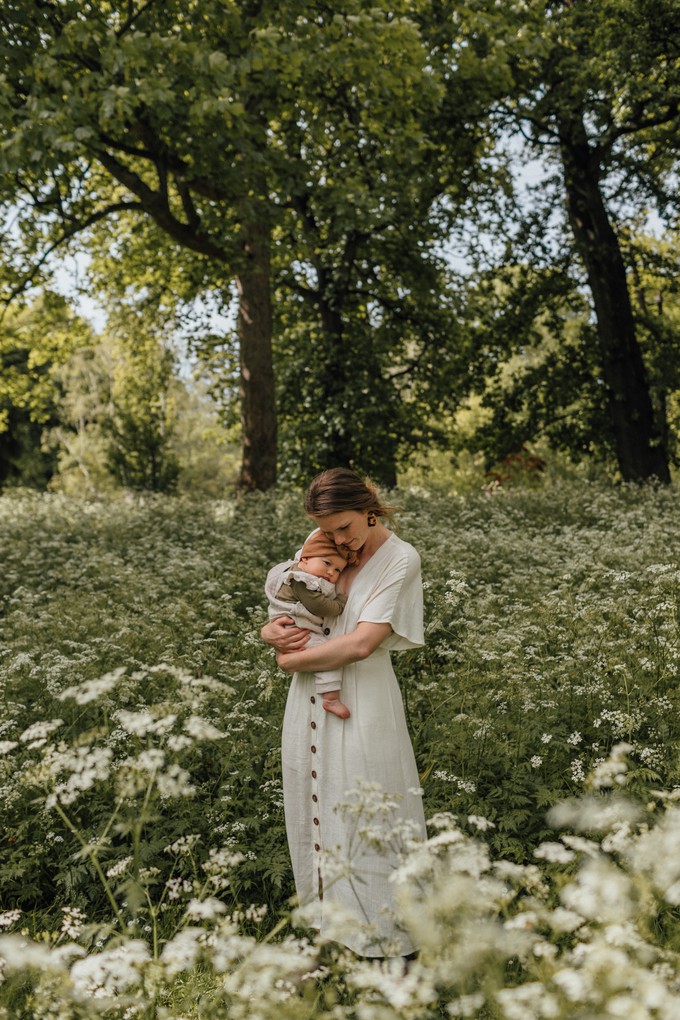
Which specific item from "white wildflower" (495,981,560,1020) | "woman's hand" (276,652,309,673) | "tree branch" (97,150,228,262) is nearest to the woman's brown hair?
"woman's hand" (276,652,309,673)

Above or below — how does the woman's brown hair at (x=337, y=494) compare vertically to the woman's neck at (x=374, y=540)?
above

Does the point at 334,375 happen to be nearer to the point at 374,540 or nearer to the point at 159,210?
the point at 159,210

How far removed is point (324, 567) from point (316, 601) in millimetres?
172

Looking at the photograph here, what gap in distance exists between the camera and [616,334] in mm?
17234

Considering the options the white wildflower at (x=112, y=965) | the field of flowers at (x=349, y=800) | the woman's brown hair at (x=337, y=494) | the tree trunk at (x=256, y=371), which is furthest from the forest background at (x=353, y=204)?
the white wildflower at (x=112, y=965)

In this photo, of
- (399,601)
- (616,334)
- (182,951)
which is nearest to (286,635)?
(399,601)

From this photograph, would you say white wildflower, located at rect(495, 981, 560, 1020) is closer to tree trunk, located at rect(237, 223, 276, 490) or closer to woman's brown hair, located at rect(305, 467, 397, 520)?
woman's brown hair, located at rect(305, 467, 397, 520)

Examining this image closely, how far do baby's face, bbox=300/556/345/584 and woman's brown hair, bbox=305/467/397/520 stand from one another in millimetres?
246

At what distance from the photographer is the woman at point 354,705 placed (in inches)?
148

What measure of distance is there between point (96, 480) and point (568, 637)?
161 feet

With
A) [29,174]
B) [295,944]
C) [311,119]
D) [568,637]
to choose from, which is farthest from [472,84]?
[295,944]

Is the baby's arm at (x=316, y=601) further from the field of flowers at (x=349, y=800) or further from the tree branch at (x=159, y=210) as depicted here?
the tree branch at (x=159, y=210)

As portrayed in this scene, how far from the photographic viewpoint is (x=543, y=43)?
14.3 m

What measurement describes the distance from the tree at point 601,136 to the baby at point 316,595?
13.0 m
